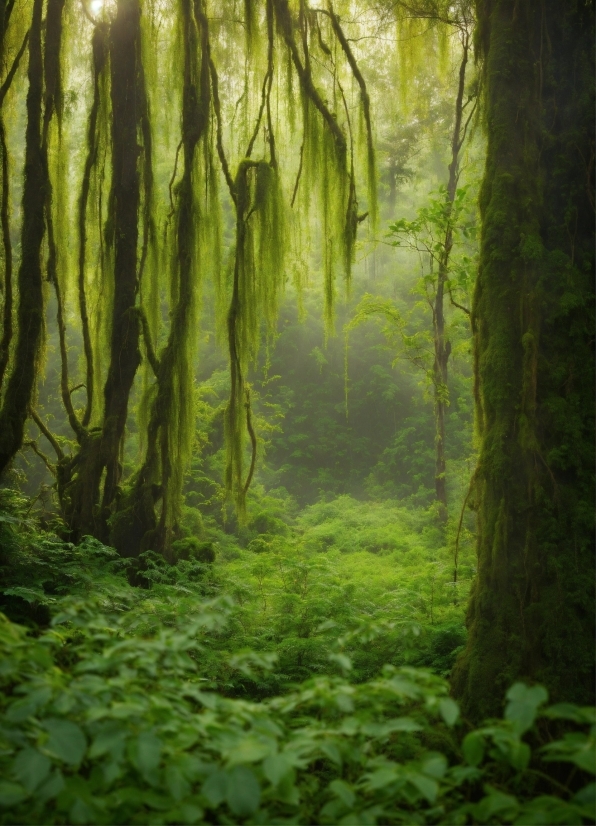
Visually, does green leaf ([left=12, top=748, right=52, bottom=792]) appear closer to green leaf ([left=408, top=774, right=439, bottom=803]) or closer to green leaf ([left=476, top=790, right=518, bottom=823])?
green leaf ([left=408, top=774, right=439, bottom=803])

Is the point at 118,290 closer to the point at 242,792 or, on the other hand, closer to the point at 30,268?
the point at 30,268

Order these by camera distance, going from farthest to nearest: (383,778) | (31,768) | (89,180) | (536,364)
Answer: (89,180) < (536,364) < (383,778) < (31,768)

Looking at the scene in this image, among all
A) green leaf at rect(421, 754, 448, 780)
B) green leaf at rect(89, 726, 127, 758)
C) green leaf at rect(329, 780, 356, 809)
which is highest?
green leaf at rect(89, 726, 127, 758)

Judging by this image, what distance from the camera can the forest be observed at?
1516 millimetres

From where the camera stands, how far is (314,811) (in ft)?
6.28

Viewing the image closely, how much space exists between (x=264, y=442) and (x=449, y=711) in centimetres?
635

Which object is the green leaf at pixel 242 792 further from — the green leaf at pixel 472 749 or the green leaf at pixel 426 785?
the green leaf at pixel 472 749

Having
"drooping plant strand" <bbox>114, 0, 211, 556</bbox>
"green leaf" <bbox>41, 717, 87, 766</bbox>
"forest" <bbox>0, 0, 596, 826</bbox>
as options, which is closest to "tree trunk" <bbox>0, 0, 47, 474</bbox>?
"forest" <bbox>0, 0, 596, 826</bbox>

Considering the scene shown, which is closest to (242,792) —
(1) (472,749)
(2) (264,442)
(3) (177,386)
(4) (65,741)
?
(4) (65,741)

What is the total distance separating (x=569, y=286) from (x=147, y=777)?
2.50m

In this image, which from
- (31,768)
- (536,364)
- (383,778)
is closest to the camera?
(31,768)

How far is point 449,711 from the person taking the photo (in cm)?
139

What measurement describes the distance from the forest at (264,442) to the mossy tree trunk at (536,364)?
12mm

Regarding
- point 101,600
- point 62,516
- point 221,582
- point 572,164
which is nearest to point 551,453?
point 572,164
